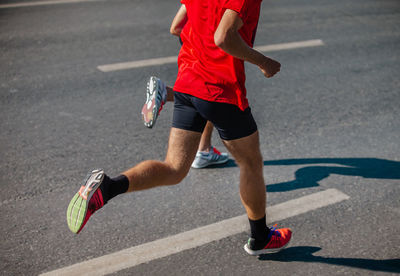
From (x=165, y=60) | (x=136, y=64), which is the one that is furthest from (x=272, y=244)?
(x=165, y=60)

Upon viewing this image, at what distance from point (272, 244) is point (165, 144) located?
1.99 meters

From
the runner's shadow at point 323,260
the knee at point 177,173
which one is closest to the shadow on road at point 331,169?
the runner's shadow at point 323,260

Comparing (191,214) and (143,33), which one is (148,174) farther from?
(143,33)

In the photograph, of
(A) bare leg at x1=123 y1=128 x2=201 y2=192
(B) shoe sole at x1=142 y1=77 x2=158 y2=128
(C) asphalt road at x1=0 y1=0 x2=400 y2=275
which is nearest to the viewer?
(A) bare leg at x1=123 y1=128 x2=201 y2=192

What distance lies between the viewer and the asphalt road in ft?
11.2

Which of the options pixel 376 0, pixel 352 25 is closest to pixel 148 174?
pixel 352 25

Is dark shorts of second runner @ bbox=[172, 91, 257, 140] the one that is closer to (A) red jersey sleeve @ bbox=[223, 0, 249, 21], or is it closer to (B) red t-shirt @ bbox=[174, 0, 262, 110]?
(B) red t-shirt @ bbox=[174, 0, 262, 110]

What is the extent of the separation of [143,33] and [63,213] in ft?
17.0

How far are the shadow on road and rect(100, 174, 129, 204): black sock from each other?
64.9 inches

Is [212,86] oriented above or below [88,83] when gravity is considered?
above

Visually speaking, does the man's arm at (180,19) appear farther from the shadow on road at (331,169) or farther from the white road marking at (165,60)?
the white road marking at (165,60)

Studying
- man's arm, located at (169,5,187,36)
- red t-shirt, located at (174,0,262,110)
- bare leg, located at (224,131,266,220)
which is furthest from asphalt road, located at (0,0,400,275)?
man's arm, located at (169,5,187,36)

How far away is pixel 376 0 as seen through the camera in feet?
38.4

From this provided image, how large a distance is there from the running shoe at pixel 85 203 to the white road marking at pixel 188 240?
50 cm
